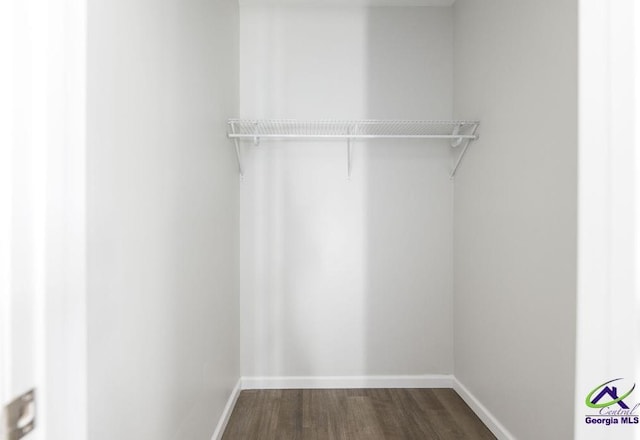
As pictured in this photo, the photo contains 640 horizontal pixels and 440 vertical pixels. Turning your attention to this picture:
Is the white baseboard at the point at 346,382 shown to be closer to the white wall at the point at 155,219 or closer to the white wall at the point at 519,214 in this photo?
the white wall at the point at 519,214

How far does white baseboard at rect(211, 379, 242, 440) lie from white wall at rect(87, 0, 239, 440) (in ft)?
0.18

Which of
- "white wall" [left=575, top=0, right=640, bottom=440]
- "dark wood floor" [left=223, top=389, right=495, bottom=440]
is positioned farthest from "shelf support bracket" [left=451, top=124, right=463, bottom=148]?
"dark wood floor" [left=223, top=389, right=495, bottom=440]

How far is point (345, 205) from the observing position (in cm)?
254

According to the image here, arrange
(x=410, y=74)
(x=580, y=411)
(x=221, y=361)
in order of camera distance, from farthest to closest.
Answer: (x=410, y=74) < (x=221, y=361) < (x=580, y=411)

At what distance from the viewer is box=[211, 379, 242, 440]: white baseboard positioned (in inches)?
74.2

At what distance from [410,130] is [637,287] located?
1.67m

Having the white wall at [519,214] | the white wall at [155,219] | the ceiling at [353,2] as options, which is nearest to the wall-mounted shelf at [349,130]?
the white wall at [519,214]

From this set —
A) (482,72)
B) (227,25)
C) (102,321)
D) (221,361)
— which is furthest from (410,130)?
(102,321)

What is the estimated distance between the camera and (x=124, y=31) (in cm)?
98

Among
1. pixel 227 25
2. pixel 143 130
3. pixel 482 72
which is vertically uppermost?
pixel 227 25

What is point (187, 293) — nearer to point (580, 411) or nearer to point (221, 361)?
point (221, 361)

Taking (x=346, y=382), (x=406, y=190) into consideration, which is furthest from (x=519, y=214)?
(x=346, y=382)

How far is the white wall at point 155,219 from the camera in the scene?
0.86 meters

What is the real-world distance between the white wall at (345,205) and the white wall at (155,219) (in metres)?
0.51
